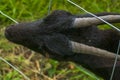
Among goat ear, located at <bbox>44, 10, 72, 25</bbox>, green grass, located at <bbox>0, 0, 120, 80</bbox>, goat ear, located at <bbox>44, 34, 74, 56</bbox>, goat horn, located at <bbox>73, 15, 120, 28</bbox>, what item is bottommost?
green grass, located at <bbox>0, 0, 120, 80</bbox>

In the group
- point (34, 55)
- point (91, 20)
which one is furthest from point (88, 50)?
point (34, 55)

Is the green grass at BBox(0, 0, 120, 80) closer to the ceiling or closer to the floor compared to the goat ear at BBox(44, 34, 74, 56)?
closer to the floor

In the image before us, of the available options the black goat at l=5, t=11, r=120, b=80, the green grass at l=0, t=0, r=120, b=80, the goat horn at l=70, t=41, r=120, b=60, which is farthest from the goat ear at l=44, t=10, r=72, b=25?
the green grass at l=0, t=0, r=120, b=80

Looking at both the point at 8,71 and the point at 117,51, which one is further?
the point at 8,71

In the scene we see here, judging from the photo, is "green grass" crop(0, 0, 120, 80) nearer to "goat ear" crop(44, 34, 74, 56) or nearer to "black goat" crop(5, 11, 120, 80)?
"black goat" crop(5, 11, 120, 80)

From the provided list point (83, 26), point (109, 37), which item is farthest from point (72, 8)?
point (83, 26)

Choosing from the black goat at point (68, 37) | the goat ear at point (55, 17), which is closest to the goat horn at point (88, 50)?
the black goat at point (68, 37)

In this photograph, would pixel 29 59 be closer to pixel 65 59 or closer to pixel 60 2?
pixel 60 2

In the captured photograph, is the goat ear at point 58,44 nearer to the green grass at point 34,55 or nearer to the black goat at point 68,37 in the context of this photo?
the black goat at point 68,37

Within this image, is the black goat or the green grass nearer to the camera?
the black goat
